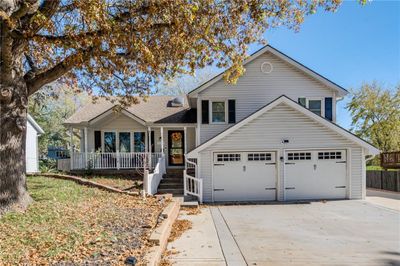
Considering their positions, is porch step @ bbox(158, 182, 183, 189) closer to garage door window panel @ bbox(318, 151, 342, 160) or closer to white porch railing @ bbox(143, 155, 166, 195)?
white porch railing @ bbox(143, 155, 166, 195)

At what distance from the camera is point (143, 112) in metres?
18.1

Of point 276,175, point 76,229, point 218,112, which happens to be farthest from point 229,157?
point 76,229

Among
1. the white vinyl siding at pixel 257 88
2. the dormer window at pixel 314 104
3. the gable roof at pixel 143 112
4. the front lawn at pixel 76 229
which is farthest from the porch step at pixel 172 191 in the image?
the dormer window at pixel 314 104

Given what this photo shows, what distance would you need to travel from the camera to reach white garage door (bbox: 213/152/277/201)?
13.0 meters

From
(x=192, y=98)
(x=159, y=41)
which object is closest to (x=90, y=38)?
(x=159, y=41)

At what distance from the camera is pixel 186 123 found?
646 inches

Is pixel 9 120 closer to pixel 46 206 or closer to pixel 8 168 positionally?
pixel 8 168

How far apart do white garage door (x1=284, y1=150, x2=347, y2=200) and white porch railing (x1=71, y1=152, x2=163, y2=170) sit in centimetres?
718

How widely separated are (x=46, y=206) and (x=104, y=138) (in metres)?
10.3

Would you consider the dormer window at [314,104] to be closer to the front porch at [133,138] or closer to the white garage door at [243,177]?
the white garage door at [243,177]

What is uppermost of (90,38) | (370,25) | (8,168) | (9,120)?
(370,25)

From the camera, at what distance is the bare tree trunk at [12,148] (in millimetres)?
7156

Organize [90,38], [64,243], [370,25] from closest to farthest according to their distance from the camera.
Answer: [64,243] < [90,38] < [370,25]

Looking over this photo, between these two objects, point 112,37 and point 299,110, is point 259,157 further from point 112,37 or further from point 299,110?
point 112,37
